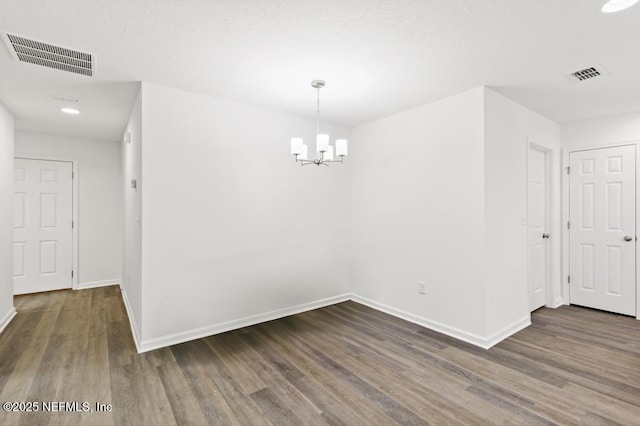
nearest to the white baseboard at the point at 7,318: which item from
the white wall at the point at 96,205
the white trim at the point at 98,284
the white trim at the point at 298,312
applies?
the white trim at the point at 298,312

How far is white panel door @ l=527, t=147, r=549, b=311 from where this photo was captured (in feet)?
13.3

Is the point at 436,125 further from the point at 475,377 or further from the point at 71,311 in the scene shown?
the point at 71,311

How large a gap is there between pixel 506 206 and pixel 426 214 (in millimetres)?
815

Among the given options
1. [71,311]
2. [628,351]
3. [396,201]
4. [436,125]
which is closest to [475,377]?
[628,351]

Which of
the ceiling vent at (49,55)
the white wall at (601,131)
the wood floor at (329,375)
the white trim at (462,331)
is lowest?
the wood floor at (329,375)

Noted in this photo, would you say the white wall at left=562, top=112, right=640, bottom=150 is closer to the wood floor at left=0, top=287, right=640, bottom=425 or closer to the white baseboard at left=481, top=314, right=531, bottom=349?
the wood floor at left=0, top=287, right=640, bottom=425

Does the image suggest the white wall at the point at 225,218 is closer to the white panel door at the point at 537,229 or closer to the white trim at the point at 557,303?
the white panel door at the point at 537,229

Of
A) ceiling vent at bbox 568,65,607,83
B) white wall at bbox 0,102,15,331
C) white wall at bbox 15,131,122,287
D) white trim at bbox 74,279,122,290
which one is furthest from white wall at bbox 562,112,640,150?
white trim at bbox 74,279,122,290

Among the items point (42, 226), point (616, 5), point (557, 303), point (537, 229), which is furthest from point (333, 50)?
point (42, 226)

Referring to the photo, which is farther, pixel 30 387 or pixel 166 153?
pixel 166 153

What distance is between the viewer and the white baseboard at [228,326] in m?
3.02

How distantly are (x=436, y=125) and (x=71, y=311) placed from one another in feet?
17.1

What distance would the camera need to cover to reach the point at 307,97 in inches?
134

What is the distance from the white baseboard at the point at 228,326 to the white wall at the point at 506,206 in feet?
6.82
